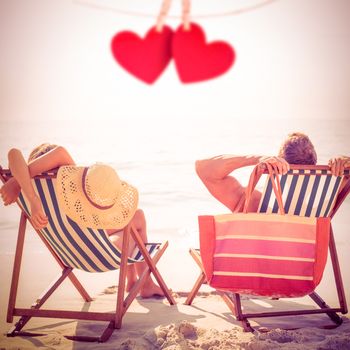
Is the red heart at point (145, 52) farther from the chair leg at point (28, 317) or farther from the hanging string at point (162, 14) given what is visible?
the chair leg at point (28, 317)

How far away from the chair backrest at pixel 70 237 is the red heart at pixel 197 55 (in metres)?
1.85

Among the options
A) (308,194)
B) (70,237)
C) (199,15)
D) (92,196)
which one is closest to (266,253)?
(308,194)

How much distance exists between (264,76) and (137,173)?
17.9 meters

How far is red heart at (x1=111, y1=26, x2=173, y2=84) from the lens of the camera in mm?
950

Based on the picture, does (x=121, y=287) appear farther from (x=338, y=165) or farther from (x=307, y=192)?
(x=338, y=165)

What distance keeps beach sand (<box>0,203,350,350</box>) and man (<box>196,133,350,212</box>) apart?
2.43ft

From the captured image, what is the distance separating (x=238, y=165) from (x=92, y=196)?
851 mm

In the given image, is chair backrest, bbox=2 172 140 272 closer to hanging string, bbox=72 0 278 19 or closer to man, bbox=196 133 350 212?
man, bbox=196 133 350 212

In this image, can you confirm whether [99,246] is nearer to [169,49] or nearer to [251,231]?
[251,231]

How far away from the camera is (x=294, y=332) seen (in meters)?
2.74

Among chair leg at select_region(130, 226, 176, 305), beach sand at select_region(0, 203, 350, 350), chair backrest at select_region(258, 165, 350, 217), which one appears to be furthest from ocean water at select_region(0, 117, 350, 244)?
chair backrest at select_region(258, 165, 350, 217)

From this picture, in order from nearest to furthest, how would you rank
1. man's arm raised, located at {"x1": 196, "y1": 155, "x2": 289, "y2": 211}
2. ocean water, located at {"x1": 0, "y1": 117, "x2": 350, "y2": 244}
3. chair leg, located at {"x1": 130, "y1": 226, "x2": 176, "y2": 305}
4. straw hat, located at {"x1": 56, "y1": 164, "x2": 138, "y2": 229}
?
straw hat, located at {"x1": 56, "y1": 164, "x2": 138, "y2": 229}
man's arm raised, located at {"x1": 196, "y1": 155, "x2": 289, "y2": 211}
chair leg, located at {"x1": 130, "y1": 226, "x2": 176, "y2": 305}
ocean water, located at {"x1": 0, "y1": 117, "x2": 350, "y2": 244}

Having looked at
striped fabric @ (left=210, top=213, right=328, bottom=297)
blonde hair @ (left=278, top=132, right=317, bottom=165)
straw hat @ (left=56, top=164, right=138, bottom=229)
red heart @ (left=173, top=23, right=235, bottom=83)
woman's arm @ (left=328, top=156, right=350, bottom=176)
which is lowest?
striped fabric @ (left=210, top=213, right=328, bottom=297)

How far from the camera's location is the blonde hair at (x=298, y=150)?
9.32ft
